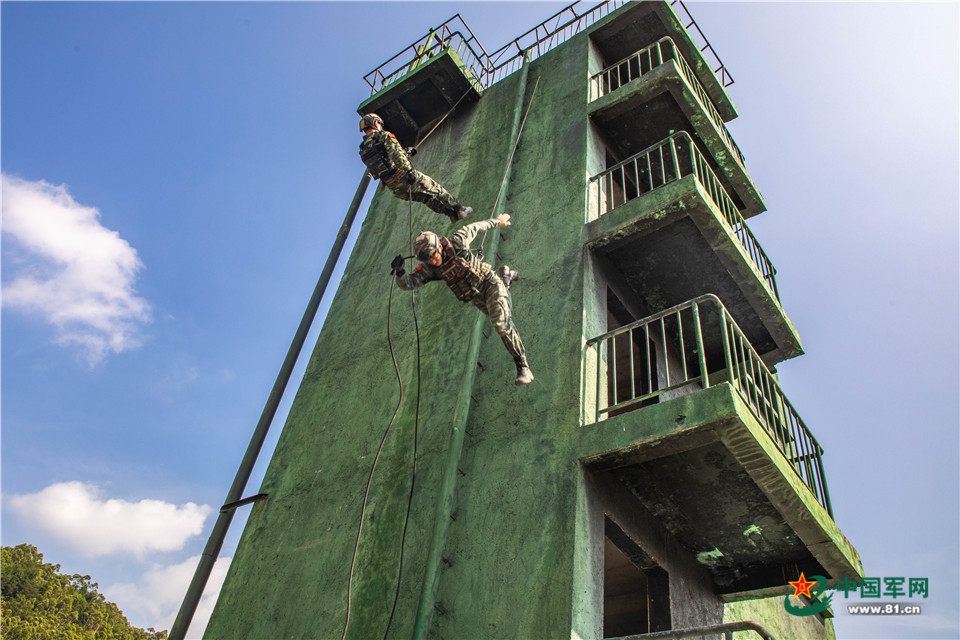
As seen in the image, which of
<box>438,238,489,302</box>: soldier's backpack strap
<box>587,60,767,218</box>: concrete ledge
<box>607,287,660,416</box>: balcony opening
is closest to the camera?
<box>438,238,489,302</box>: soldier's backpack strap

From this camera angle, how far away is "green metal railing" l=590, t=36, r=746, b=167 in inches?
476

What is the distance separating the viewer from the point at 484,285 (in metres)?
7.10

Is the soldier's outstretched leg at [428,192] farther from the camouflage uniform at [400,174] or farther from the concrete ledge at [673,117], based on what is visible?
the concrete ledge at [673,117]

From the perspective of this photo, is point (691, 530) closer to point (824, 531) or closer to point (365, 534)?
point (824, 531)

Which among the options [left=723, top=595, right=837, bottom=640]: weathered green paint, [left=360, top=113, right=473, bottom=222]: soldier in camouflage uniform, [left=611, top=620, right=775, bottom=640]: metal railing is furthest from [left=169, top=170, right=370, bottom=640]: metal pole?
[left=723, top=595, right=837, bottom=640]: weathered green paint

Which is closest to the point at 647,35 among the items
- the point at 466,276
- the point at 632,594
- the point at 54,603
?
the point at 466,276

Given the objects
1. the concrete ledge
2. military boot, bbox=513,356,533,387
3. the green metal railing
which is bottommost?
military boot, bbox=513,356,533,387

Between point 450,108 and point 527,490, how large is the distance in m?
9.70

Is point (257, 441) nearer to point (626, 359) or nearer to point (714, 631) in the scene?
point (626, 359)

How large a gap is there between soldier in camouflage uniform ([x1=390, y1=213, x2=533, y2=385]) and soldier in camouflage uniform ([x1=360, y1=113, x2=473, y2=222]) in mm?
1090

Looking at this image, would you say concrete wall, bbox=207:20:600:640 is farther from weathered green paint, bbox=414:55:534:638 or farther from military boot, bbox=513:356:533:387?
military boot, bbox=513:356:533:387

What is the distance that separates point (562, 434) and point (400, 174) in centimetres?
362

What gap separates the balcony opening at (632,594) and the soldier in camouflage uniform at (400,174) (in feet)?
14.8

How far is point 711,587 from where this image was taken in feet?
28.2
